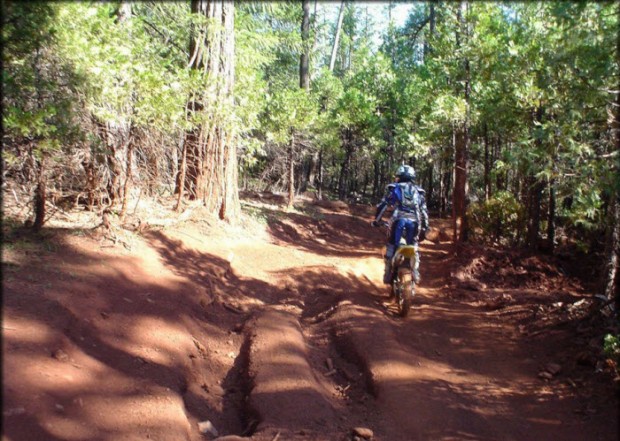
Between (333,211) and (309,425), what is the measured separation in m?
20.1

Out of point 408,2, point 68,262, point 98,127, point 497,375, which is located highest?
point 408,2

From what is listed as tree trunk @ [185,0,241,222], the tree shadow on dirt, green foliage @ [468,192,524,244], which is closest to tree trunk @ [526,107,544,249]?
green foliage @ [468,192,524,244]

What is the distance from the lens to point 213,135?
1102 cm

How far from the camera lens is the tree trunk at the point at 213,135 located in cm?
1098

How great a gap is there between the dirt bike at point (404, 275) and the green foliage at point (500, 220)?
8038 millimetres

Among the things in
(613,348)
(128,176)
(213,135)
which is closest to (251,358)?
(128,176)

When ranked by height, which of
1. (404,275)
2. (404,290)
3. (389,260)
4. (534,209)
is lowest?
(404,290)

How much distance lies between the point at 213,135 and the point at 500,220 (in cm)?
905

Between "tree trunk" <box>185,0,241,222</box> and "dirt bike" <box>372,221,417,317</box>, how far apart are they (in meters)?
4.69

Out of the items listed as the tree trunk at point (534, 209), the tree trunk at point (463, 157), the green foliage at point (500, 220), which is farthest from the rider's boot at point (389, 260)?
the green foliage at point (500, 220)

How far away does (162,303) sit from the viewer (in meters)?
6.06

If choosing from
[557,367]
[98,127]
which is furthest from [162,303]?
[557,367]

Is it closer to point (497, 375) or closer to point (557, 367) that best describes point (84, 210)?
point (497, 375)

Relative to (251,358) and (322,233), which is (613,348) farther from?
(322,233)
